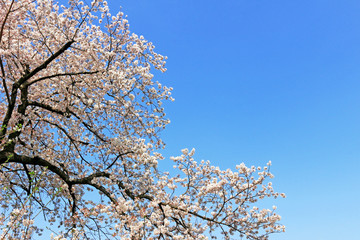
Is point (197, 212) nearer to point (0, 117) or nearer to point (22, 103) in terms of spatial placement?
point (22, 103)

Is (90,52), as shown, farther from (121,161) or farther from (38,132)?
(38,132)

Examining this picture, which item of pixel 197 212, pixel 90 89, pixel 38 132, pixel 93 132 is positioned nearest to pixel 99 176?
pixel 93 132

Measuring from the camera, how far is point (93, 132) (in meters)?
10.1

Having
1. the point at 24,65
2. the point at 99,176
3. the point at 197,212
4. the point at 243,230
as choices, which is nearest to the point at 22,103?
the point at 24,65

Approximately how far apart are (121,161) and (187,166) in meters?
2.20

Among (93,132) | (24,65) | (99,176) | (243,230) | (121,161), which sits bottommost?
(243,230)

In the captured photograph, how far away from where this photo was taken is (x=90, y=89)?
9062 millimetres

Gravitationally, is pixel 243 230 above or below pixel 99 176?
below

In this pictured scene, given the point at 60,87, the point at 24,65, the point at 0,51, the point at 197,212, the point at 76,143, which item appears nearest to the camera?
the point at 197,212

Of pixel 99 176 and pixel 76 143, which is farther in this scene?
pixel 76 143

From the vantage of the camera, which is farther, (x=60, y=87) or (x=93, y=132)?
(x=93, y=132)

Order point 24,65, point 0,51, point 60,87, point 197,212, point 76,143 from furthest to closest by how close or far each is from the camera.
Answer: point 76,143 < point 24,65 < point 60,87 < point 0,51 < point 197,212

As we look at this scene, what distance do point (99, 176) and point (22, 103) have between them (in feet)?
11.2

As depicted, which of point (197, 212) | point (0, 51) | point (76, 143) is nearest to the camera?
point (197, 212)
